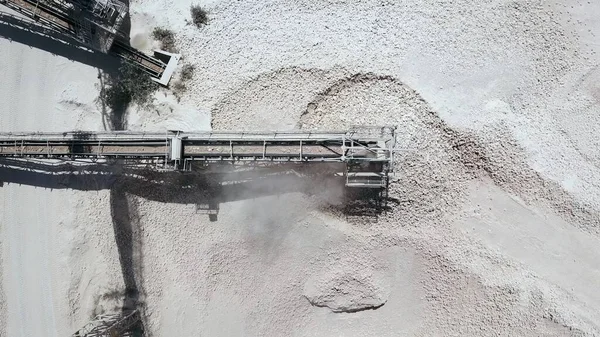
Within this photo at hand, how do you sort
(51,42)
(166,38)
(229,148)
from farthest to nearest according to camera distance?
(51,42)
(166,38)
(229,148)

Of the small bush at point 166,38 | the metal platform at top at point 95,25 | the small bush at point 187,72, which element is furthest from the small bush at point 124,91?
the small bush at point 166,38

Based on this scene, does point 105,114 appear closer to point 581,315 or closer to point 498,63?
Answer: point 498,63

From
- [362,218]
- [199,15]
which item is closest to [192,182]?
[199,15]

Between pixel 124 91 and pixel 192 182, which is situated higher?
pixel 124 91

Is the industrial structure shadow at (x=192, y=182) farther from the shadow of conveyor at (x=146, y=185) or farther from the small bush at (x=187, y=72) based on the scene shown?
the small bush at (x=187, y=72)

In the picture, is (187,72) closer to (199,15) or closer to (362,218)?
(199,15)

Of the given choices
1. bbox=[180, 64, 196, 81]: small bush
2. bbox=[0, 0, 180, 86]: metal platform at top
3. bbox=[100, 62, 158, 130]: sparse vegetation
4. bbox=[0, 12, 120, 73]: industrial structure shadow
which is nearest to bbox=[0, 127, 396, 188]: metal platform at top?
bbox=[100, 62, 158, 130]: sparse vegetation

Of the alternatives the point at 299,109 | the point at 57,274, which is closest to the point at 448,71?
the point at 299,109
